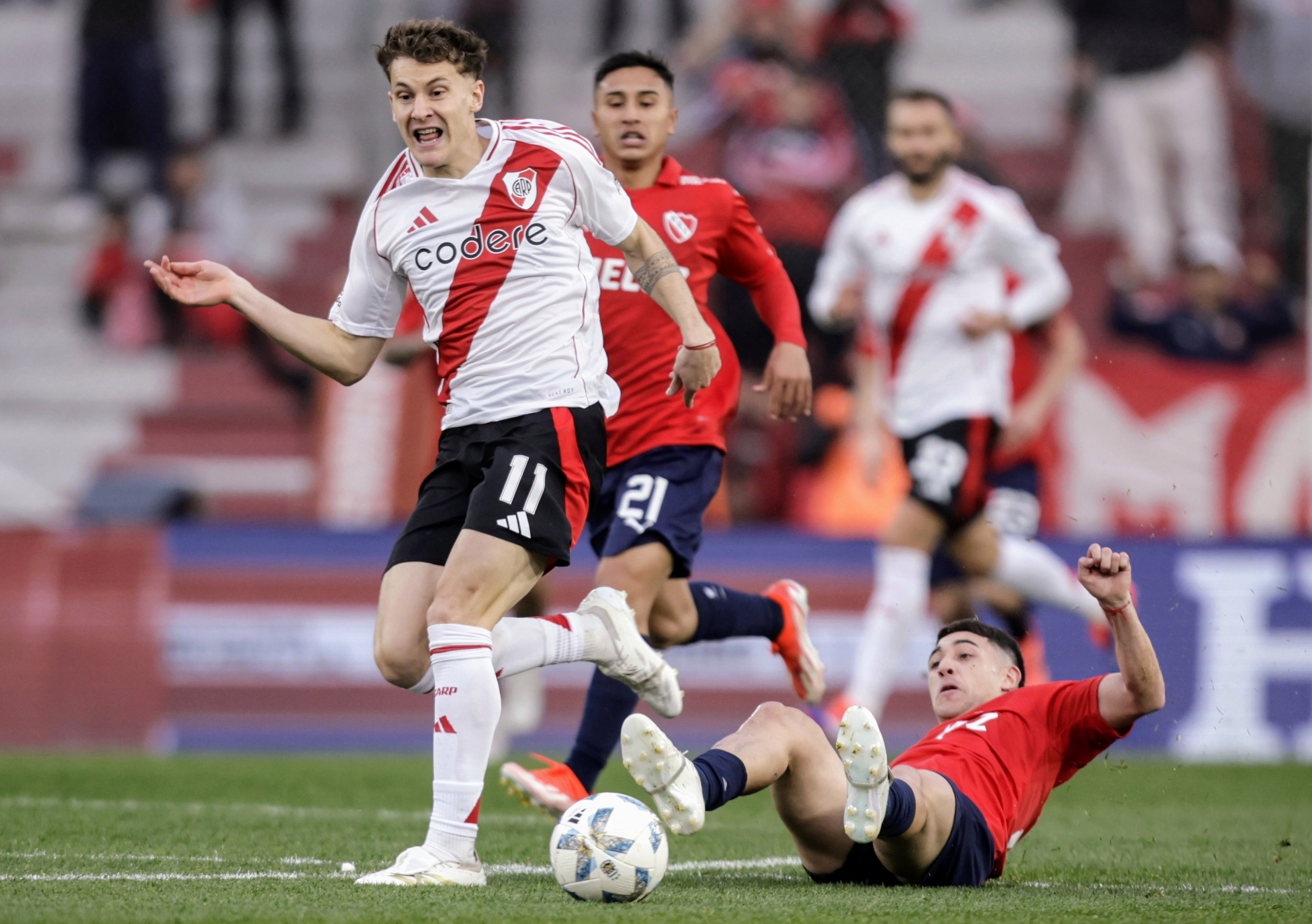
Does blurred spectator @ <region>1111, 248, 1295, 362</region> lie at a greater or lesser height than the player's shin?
greater

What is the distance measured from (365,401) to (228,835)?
290 inches

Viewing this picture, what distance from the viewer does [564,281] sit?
4.58m

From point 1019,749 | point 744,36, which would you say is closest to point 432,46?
point 1019,749

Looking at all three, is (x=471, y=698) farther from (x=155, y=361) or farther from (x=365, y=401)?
(x=155, y=361)

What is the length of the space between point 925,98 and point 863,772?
4697 mm

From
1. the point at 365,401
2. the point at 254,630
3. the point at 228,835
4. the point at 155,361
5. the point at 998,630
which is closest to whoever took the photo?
the point at 998,630

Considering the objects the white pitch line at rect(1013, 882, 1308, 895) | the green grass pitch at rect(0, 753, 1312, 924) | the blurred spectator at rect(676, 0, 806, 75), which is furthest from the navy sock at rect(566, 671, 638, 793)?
the blurred spectator at rect(676, 0, 806, 75)

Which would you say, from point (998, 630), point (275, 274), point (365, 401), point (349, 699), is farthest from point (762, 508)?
point (998, 630)

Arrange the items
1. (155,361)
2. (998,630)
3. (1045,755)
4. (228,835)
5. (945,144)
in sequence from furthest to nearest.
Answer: (155,361), (945,144), (228,835), (998,630), (1045,755)

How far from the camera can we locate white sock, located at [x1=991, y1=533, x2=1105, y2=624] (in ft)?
25.6

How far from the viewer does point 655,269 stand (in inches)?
186

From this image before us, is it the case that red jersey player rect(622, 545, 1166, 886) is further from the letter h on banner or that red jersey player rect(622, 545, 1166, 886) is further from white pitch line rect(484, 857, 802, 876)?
the letter h on banner

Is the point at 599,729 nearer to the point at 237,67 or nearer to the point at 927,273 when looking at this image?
the point at 927,273

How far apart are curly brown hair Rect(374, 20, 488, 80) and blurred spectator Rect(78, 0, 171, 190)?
10993mm
